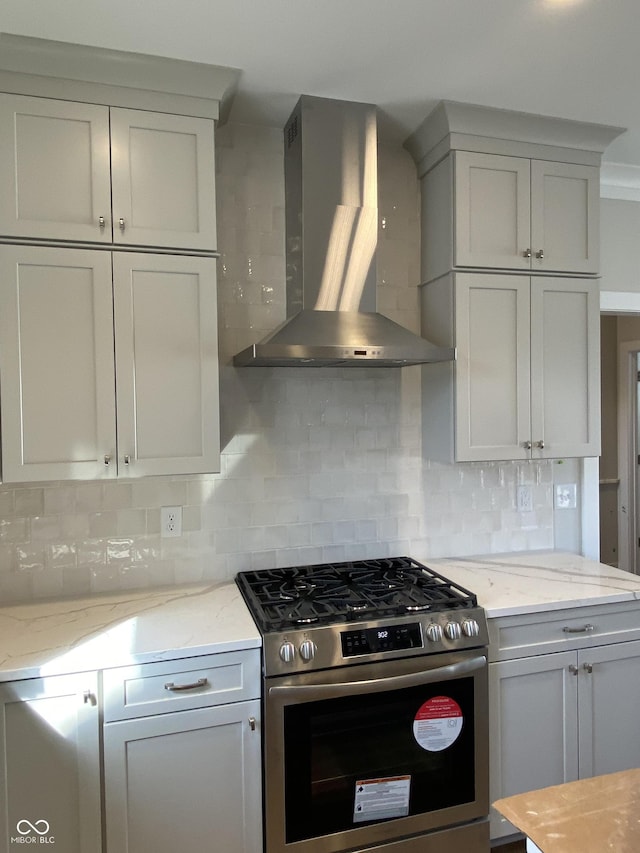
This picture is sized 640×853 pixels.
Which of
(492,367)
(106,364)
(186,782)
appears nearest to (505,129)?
(492,367)

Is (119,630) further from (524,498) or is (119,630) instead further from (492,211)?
(492,211)

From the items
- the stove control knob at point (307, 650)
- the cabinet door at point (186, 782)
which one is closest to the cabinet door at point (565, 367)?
the stove control knob at point (307, 650)

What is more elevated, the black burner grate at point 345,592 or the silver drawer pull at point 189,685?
the black burner grate at point 345,592

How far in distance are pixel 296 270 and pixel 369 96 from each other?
70cm

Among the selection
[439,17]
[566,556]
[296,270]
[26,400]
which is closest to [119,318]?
[26,400]

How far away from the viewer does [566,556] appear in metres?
2.85

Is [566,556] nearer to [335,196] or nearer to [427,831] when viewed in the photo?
[427,831]

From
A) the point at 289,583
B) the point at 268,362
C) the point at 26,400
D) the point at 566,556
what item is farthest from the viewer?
the point at 566,556

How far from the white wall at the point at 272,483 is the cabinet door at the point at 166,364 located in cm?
32

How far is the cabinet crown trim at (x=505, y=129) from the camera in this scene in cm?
237

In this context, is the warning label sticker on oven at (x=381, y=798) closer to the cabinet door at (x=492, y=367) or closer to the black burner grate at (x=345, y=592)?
the black burner grate at (x=345, y=592)

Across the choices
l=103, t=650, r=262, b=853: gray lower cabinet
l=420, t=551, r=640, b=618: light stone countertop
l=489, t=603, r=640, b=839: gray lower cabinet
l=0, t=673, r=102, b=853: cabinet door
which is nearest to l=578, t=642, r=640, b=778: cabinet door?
l=489, t=603, r=640, b=839: gray lower cabinet

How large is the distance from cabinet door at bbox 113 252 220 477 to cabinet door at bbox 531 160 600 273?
1.39 metres

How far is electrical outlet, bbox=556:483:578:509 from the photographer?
2988 mm
